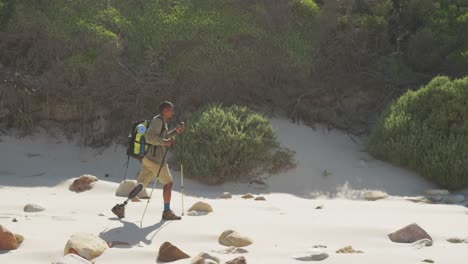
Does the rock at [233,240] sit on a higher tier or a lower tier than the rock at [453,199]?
higher

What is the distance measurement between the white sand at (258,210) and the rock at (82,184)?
15cm

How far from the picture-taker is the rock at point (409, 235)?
241 inches

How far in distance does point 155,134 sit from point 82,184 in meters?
2.97

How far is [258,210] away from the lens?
8125 mm

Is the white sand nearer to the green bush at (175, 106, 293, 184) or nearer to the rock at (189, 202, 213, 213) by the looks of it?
the rock at (189, 202, 213, 213)

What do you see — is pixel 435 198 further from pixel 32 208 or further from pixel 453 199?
pixel 32 208

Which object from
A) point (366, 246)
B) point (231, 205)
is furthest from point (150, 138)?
point (366, 246)

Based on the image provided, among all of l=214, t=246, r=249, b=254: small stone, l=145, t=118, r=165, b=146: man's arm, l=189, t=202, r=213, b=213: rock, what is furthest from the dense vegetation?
l=214, t=246, r=249, b=254: small stone

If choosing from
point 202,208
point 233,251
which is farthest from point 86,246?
point 202,208

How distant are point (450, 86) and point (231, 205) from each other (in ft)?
18.3

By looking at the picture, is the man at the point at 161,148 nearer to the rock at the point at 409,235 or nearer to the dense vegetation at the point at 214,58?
the rock at the point at 409,235

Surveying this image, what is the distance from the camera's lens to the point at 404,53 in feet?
46.7

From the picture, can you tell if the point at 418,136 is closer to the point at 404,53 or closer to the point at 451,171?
the point at 451,171

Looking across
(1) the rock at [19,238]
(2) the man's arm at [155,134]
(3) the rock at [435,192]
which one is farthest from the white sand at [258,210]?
(2) the man's arm at [155,134]
